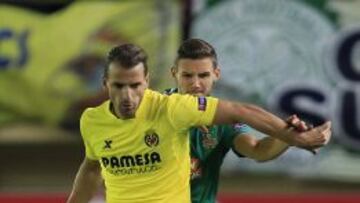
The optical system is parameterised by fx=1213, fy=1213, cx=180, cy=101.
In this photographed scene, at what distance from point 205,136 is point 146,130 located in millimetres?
374

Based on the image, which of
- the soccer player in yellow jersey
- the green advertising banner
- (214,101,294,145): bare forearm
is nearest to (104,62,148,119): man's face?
the soccer player in yellow jersey

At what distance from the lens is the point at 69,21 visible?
9023 mm

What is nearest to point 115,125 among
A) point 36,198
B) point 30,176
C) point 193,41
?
point 193,41

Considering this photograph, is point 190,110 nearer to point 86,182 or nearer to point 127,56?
point 127,56

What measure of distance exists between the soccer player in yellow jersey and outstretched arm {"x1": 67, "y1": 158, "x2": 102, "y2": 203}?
196 millimetres

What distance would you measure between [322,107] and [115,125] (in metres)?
4.97

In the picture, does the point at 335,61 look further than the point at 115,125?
Yes

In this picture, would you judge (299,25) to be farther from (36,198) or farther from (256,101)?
(36,198)

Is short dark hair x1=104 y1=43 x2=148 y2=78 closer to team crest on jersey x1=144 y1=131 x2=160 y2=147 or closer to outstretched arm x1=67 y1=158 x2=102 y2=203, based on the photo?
team crest on jersey x1=144 y1=131 x2=160 y2=147

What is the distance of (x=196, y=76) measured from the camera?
453cm

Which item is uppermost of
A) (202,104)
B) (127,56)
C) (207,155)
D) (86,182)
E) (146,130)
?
(127,56)

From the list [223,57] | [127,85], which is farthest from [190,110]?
[223,57]

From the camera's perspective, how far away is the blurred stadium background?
29.2ft

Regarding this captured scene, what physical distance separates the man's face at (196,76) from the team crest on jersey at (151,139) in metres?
0.30
